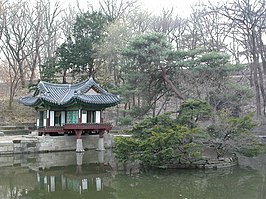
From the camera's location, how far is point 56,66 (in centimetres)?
3172

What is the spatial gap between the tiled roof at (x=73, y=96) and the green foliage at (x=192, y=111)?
7.42 meters

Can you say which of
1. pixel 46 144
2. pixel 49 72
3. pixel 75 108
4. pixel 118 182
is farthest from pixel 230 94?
pixel 49 72

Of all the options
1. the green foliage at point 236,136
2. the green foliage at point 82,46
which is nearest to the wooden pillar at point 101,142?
the green foliage at point 236,136

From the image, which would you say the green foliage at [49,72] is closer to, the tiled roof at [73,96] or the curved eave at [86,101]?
the tiled roof at [73,96]

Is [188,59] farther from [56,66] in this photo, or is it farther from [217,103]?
[56,66]

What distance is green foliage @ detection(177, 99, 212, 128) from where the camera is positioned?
1519 centimetres

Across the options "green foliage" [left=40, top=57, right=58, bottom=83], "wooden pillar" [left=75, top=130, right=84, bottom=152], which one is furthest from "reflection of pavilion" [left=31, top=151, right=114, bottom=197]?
"green foliage" [left=40, top=57, right=58, bottom=83]

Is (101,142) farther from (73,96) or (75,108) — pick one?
(73,96)

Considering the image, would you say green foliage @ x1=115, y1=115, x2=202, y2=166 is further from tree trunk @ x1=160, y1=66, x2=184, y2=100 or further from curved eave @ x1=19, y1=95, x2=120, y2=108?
curved eave @ x1=19, y1=95, x2=120, y2=108

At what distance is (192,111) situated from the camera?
15227mm

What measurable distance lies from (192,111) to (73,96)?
8370 millimetres

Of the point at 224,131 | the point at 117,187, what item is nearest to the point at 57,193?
the point at 117,187

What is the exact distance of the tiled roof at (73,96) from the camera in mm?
Answer: 21297

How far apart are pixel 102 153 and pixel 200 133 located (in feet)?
25.3
